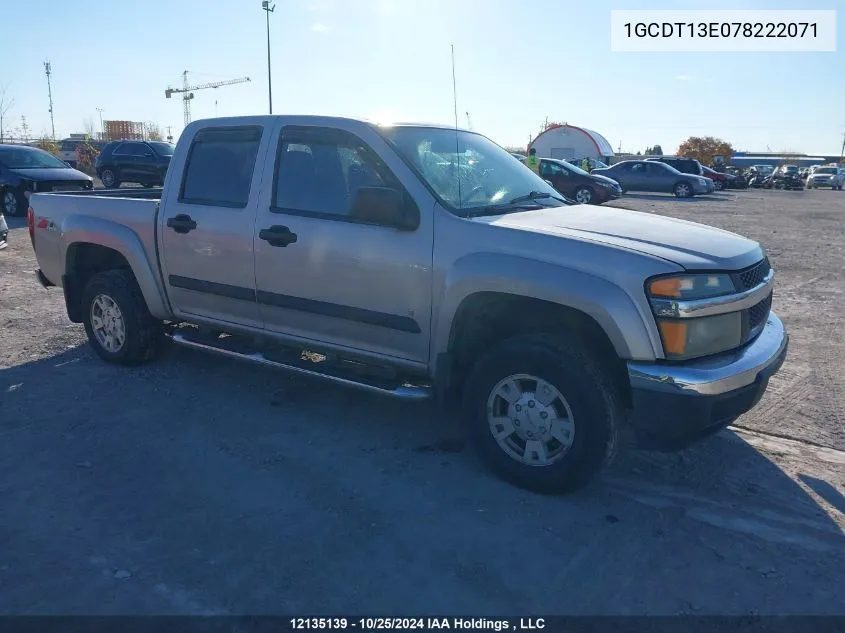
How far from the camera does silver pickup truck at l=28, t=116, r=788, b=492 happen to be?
3354 mm

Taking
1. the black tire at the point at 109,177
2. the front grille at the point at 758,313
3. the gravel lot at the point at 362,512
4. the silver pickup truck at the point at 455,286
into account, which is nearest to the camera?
the gravel lot at the point at 362,512

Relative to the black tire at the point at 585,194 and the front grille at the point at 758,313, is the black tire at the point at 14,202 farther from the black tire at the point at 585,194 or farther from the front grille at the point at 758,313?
the black tire at the point at 585,194

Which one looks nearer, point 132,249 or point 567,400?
point 567,400

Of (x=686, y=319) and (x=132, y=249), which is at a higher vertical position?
(x=132, y=249)

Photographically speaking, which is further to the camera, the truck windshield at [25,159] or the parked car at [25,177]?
the truck windshield at [25,159]

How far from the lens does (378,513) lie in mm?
3535

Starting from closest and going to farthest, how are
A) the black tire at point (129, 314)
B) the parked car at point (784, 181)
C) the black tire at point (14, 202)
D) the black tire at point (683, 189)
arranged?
the black tire at point (129, 314) < the black tire at point (14, 202) < the black tire at point (683, 189) < the parked car at point (784, 181)

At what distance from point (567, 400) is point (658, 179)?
1150 inches

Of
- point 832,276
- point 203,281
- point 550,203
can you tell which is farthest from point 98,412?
point 832,276

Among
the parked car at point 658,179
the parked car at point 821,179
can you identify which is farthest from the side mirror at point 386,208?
the parked car at point 821,179

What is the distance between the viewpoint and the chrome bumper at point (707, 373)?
10.6ft

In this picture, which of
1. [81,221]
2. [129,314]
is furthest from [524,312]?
[81,221]

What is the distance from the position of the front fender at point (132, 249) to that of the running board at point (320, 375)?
0.29m

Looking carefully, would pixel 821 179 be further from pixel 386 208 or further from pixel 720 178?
pixel 386 208
